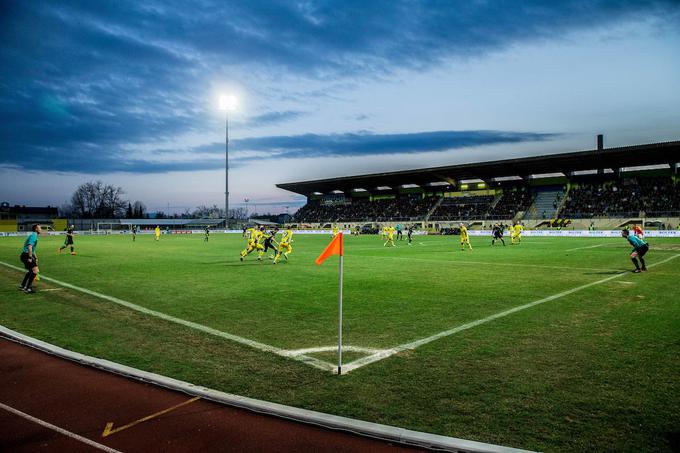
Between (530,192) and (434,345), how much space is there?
229 ft

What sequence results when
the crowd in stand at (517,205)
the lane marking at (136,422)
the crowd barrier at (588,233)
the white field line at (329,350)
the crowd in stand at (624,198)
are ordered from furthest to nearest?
the crowd in stand at (517,205), the crowd in stand at (624,198), the crowd barrier at (588,233), the white field line at (329,350), the lane marking at (136,422)

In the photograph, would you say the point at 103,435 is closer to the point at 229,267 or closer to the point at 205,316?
the point at 205,316

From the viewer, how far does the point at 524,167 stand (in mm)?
63719

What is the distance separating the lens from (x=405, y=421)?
432 cm

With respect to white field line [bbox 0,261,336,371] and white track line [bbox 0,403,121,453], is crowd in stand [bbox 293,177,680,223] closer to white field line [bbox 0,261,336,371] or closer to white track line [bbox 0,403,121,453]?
white field line [bbox 0,261,336,371]

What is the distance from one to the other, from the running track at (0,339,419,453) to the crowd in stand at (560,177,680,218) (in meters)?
62.4

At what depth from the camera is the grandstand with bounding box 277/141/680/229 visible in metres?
55.1

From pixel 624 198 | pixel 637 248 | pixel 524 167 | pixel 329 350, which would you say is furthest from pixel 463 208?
pixel 329 350

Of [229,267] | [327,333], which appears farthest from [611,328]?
[229,267]

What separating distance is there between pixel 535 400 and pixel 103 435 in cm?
464

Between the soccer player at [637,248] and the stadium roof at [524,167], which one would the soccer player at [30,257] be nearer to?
the soccer player at [637,248]

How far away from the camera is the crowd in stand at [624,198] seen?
54125 millimetres

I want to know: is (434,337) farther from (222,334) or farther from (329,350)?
(222,334)

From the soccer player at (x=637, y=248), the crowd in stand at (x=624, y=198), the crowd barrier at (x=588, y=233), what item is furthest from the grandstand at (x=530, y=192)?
the soccer player at (x=637, y=248)
